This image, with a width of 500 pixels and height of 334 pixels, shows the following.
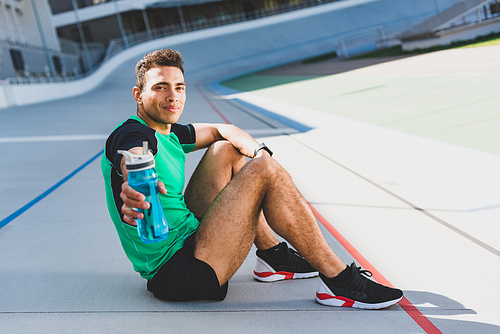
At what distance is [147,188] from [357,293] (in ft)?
4.15

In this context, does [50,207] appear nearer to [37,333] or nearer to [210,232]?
[37,333]

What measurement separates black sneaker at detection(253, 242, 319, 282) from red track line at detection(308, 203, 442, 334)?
1.19ft

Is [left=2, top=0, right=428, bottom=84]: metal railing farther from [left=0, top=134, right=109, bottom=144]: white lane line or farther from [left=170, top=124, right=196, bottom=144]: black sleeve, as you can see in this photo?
[left=170, top=124, right=196, bottom=144]: black sleeve

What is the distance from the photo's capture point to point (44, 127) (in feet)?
33.6

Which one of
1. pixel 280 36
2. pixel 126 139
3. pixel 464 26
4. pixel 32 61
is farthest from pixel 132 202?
pixel 280 36

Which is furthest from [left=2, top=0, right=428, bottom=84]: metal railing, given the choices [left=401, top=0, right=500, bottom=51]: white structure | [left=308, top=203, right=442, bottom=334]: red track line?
[left=308, top=203, right=442, bottom=334]: red track line

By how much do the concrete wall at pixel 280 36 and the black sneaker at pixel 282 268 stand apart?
102 ft

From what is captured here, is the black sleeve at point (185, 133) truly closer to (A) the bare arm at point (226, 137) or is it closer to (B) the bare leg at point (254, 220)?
(A) the bare arm at point (226, 137)

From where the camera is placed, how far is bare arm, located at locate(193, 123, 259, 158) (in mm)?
2848

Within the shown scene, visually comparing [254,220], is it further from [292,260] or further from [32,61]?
[32,61]

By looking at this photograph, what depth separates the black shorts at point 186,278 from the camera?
2266 mm

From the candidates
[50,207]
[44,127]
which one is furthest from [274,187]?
[44,127]

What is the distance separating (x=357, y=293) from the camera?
92.0 inches

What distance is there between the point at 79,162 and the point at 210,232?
482cm
